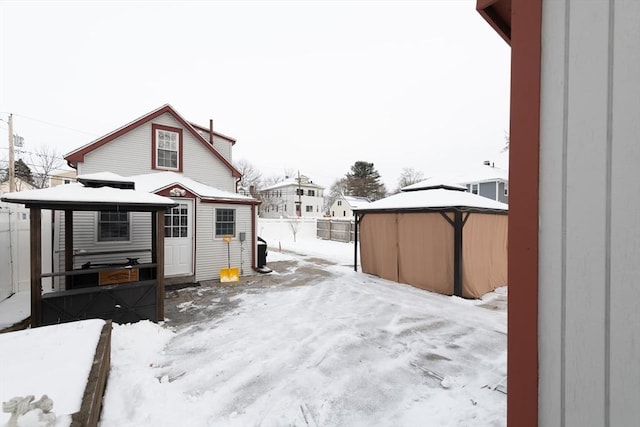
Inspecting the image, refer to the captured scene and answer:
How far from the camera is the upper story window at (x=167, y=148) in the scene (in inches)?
345

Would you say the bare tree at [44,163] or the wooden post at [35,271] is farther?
the bare tree at [44,163]

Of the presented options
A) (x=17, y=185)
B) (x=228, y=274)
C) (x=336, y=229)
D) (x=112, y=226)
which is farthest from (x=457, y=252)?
(x=17, y=185)

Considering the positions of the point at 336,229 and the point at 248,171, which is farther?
the point at 248,171

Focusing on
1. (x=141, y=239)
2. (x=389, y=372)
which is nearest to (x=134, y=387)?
(x=389, y=372)

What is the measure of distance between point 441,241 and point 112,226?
9236mm

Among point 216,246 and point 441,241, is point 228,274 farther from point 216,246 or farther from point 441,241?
point 441,241

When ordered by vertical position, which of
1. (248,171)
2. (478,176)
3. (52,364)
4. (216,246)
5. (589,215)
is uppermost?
(248,171)

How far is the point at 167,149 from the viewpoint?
905cm

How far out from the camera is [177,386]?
313 centimetres

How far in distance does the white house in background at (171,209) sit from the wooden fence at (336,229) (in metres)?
9.91

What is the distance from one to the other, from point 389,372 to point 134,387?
3141 mm

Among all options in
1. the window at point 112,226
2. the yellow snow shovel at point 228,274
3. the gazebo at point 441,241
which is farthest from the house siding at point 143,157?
the gazebo at point 441,241

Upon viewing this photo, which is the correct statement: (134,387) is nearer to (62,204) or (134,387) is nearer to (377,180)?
(62,204)

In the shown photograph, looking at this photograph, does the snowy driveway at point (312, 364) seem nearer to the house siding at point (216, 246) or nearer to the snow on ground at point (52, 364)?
the snow on ground at point (52, 364)
